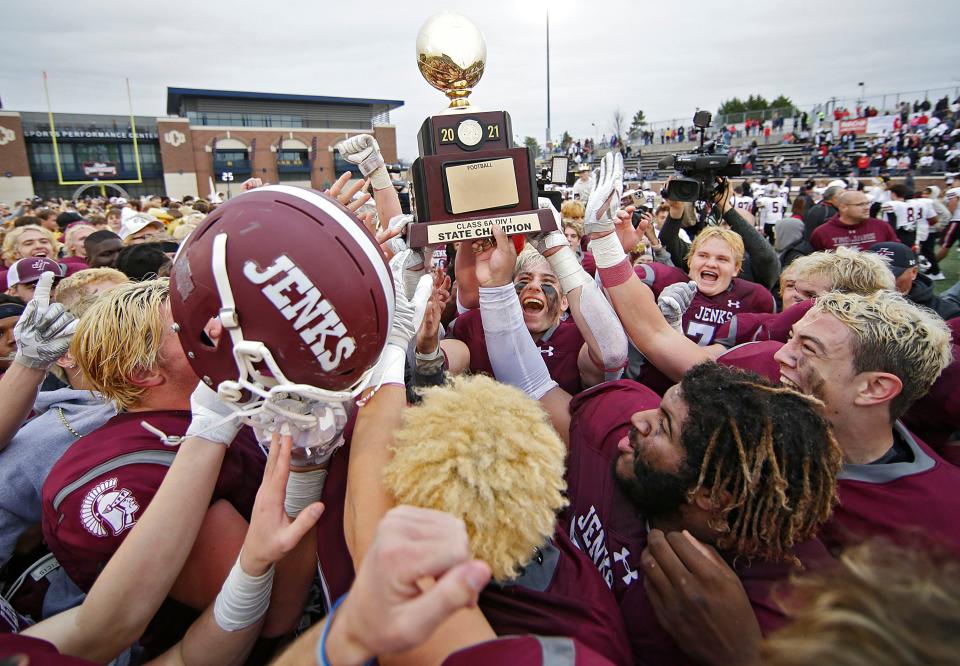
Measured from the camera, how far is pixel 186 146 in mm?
44250

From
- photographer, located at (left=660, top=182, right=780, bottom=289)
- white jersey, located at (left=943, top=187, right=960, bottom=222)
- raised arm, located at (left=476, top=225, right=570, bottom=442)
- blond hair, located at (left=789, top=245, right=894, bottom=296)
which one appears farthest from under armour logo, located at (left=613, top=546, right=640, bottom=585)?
white jersey, located at (left=943, top=187, right=960, bottom=222)

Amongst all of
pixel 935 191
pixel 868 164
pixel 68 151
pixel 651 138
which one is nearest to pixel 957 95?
pixel 868 164

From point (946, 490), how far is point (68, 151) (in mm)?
56618

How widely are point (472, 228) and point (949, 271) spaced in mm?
12798

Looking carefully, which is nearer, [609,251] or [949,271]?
[609,251]

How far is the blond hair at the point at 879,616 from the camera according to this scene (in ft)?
2.26

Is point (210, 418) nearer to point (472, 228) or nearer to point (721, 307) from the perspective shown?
point (472, 228)

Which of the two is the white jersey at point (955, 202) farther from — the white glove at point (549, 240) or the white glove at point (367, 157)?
the white glove at point (367, 157)

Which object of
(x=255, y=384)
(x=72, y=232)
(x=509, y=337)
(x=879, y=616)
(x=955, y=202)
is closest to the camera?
(x=879, y=616)

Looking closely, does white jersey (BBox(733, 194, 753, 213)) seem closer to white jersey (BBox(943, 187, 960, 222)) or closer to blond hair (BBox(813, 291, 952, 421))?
white jersey (BBox(943, 187, 960, 222))

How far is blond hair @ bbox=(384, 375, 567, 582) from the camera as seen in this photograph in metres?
1.10

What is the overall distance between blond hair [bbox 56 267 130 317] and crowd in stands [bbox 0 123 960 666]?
734mm

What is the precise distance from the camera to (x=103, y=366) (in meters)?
1.67

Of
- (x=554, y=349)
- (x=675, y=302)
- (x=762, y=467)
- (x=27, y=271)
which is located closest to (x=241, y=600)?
(x=762, y=467)
